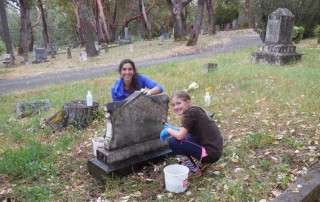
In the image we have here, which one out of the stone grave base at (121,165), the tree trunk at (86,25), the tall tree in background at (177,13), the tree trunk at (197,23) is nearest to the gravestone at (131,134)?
the stone grave base at (121,165)

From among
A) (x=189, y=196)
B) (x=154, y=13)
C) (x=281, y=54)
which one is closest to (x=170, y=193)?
(x=189, y=196)

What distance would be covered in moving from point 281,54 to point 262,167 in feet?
27.6

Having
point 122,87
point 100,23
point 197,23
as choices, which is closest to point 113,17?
point 100,23

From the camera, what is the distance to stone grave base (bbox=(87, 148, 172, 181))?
410cm

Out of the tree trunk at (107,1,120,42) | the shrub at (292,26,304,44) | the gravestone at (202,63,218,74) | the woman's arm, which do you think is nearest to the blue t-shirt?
the woman's arm

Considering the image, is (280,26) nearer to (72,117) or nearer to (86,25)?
(72,117)

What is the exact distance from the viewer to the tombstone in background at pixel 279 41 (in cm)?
1148

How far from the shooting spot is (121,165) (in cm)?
420

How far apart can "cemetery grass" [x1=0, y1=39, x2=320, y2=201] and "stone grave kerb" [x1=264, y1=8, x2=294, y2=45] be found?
365 cm

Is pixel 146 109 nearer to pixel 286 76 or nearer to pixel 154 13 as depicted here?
pixel 286 76

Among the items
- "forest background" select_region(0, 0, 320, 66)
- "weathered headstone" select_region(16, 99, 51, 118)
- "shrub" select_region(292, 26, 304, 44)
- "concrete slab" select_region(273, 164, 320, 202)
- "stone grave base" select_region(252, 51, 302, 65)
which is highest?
"forest background" select_region(0, 0, 320, 66)

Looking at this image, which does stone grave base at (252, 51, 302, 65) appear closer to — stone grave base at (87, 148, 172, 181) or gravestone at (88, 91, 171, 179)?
gravestone at (88, 91, 171, 179)

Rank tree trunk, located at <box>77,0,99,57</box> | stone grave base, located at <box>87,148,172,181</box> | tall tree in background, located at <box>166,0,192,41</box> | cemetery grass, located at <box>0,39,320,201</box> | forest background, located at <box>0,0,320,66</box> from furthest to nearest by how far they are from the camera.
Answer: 1. tall tree in background, located at <box>166,0,192,41</box>
2. tree trunk, located at <box>77,0,99,57</box>
3. forest background, located at <box>0,0,320,66</box>
4. stone grave base, located at <box>87,148,172,181</box>
5. cemetery grass, located at <box>0,39,320,201</box>

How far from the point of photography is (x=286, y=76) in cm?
892
